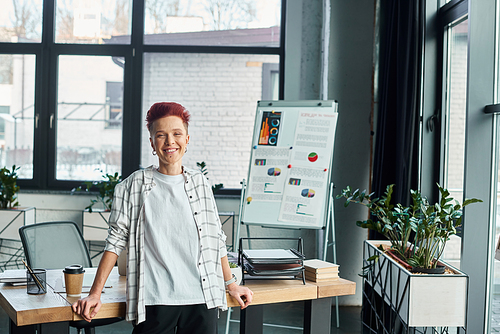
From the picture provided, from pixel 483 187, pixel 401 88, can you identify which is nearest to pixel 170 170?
pixel 483 187

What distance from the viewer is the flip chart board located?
11.0 feet

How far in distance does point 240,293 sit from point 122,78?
336 cm

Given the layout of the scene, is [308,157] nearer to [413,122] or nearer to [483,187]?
[413,122]

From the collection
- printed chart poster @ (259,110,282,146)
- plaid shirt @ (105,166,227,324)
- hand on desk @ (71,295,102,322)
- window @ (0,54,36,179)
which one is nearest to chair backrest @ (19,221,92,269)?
hand on desk @ (71,295,102,322)

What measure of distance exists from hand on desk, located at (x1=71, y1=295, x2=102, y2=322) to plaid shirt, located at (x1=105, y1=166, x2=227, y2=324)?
0.39 feet

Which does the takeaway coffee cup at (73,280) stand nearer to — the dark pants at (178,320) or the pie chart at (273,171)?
the dark pants at (178,320)

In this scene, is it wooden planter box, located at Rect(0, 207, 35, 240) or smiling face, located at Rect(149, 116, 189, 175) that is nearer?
smiling face, located at Rect(149, 116, 189, 175)

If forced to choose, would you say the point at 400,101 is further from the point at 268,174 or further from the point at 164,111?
the point at 164,111

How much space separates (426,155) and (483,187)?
2.19ft

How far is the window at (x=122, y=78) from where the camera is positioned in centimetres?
467

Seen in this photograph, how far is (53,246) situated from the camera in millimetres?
2742

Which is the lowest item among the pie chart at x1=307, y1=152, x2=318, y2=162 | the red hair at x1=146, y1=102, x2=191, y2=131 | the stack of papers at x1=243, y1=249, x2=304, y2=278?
the stack of papers at x1=243, y1=249, x2=304, y2=278

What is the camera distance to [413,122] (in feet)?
10.6

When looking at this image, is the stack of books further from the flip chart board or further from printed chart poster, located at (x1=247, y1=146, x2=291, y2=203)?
printed chart poster, located at (x1=247, y1=146, x2=291, y2=203)
